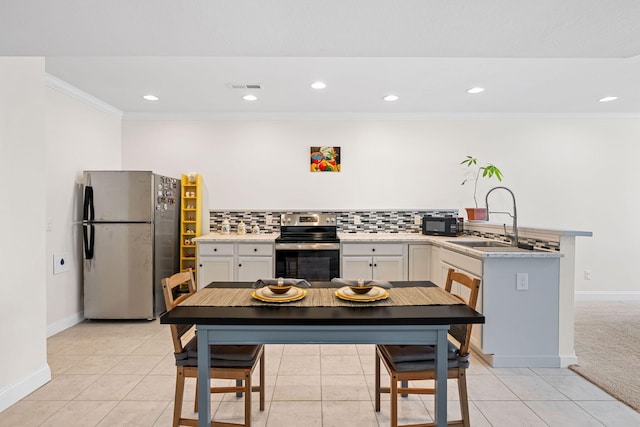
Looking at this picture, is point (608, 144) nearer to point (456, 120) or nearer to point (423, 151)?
point (456, 120)

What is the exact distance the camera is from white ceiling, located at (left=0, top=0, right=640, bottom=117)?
5.51ft

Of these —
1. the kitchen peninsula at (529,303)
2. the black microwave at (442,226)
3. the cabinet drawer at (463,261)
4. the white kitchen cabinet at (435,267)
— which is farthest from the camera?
the black microwave at (442,226)

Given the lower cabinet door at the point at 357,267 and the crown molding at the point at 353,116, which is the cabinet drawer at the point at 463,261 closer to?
the lower cabinet door at the point at 357,267

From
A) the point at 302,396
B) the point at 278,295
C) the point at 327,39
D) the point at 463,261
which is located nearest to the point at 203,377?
the point at 278,295

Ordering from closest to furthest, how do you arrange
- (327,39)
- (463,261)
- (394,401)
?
(394,401), (327,39), (463,261)

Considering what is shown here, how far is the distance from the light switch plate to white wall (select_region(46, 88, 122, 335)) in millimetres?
36

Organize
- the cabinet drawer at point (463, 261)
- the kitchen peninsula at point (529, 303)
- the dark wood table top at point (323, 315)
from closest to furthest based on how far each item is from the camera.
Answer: the dark wood table top at point (323, 315) < the kitchen peninsula at point (529, 303) < the cabinet drawer at point (463, 261)

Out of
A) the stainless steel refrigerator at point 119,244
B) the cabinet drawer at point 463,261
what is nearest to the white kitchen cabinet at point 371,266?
the cabinet drawer at point 463,261

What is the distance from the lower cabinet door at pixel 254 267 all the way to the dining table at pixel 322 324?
2.31 metres

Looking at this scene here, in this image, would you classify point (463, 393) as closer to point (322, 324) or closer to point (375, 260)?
point (322, 324)

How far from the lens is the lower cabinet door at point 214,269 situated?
402 cm

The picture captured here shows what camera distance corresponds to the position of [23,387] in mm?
2305

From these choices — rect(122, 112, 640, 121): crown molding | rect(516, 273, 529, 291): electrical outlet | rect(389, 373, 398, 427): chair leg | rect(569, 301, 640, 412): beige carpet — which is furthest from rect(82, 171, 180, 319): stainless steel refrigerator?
rect(569, 301, 640, 412): beige carpet

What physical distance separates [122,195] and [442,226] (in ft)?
12.3
